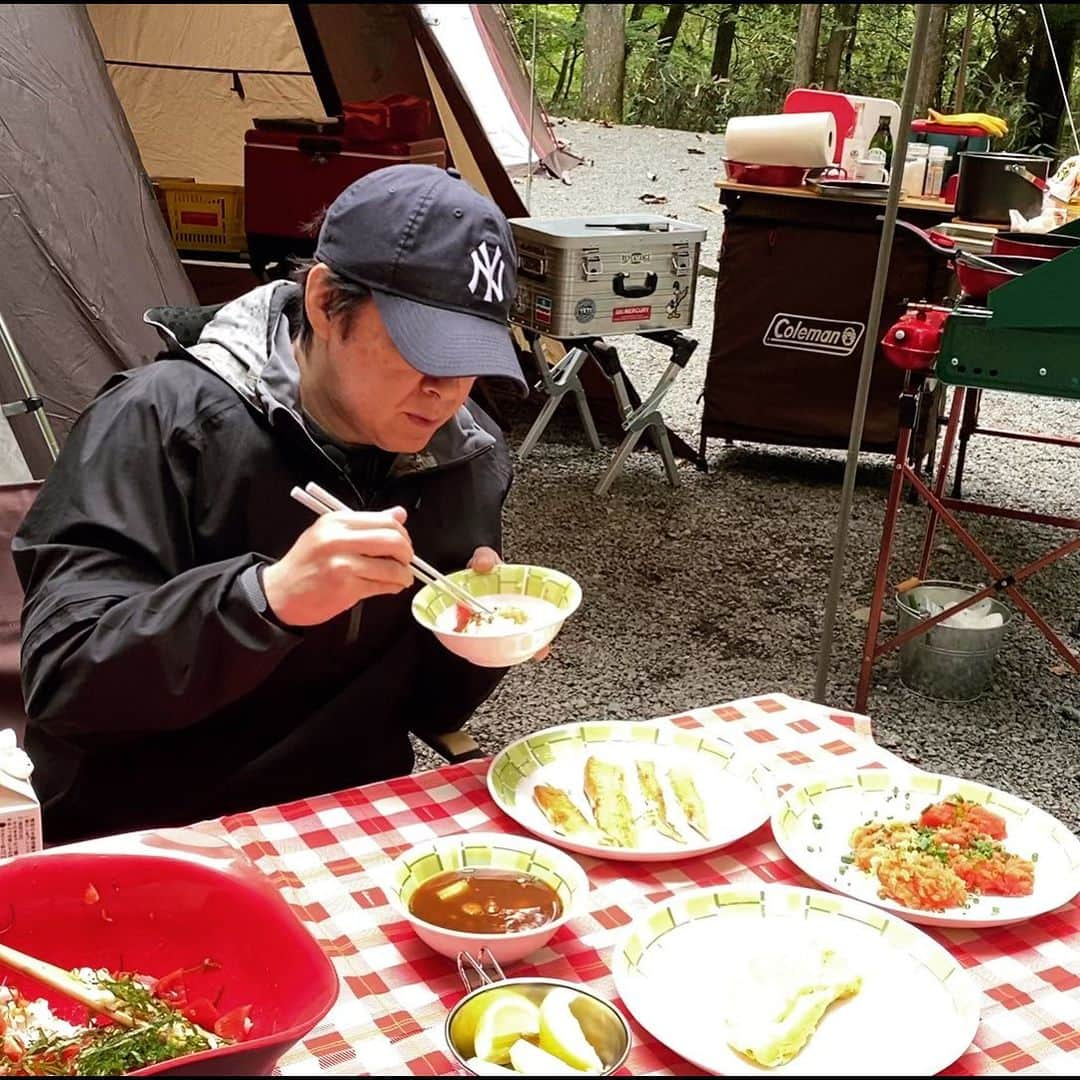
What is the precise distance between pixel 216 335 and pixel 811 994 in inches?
42.1

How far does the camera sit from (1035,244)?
119 inches

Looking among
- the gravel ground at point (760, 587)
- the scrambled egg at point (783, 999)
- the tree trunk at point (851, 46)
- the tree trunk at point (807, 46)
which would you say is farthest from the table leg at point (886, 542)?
the tree trunk at point (851, 46)

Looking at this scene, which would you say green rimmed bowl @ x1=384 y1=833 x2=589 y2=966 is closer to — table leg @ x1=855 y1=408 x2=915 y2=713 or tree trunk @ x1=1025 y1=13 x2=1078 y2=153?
table leg @ x1=855 y1=408 x2=915 y2=713

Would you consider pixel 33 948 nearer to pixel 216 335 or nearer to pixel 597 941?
pixel 597 941

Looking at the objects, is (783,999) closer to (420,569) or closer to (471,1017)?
(471,1017)

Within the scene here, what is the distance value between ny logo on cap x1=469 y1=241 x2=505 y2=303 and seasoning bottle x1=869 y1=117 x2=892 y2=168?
401 centimetres

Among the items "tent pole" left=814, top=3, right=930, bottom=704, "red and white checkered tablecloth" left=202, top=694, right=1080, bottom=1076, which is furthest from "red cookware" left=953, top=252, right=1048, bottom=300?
"red and white checkered tablecloth" left=202, top=694, right=1080, bottom=1076

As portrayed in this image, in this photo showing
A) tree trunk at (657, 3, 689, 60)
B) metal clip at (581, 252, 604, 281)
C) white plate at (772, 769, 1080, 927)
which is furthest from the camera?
tree trunk at (657, 3, 689, 60)

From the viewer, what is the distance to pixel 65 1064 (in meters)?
0.95

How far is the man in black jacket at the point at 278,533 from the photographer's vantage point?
1333 mm

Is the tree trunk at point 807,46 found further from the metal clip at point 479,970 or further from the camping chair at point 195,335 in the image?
the metal clip at point 479,970

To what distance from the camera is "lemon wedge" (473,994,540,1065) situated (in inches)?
39.9

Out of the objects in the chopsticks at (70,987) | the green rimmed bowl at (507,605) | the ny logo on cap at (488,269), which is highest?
the ny logo on cap at (488,269)

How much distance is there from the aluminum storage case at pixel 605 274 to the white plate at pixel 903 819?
3.21 meters
